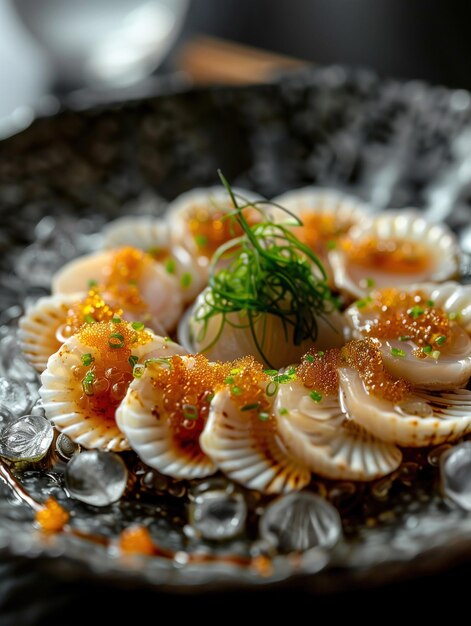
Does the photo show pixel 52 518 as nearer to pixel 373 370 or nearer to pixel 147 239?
pixel 373 370

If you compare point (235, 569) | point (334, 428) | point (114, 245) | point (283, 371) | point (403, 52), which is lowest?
point (235, 569)

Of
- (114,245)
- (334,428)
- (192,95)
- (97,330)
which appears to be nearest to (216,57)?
(192,95)

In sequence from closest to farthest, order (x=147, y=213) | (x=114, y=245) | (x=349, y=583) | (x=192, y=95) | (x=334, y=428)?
(x=349, y=583) < (x=334, y=428) < (x=114, y=245) < (x=147, y=213) < (x=192, y=95)

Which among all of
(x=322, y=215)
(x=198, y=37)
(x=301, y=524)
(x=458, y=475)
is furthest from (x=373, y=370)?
(x=198, y=37)

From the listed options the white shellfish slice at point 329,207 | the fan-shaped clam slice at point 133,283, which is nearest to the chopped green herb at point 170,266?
the fan-shaped clam slice at point 133,283

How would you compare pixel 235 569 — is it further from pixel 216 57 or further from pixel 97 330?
pixel 216 57

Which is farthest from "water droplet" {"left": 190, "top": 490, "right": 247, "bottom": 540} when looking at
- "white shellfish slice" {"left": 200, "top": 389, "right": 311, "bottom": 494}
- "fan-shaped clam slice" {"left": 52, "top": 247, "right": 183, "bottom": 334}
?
"fan-shaped clam slice" {"left": 52, "top": 247, "right": 183, "bottom": 334}
